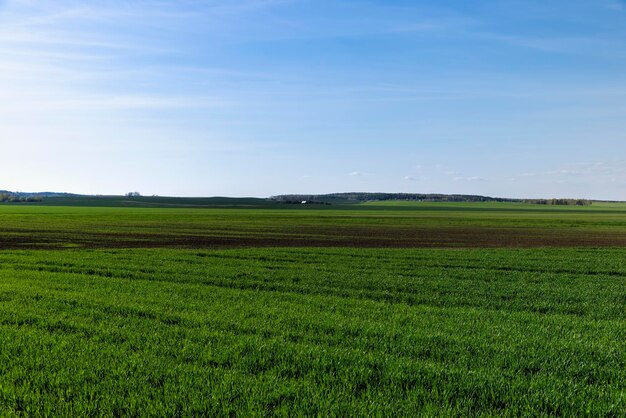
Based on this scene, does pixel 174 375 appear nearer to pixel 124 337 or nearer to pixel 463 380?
pixel 124 337

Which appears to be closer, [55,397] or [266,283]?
[55,397]

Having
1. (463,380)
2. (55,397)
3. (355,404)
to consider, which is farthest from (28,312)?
(463,380)

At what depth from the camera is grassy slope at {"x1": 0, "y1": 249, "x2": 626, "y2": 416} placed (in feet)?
26.5

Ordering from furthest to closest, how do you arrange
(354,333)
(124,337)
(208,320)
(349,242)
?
(349,242) < (208,320) < (354,333) < (124,337)

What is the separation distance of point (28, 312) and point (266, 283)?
29.7 feet

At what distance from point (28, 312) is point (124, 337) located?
4.15 m

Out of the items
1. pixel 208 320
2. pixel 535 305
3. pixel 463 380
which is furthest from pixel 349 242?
pixel 463 380

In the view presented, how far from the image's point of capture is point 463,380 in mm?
8914

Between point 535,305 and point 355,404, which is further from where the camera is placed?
point 535,305

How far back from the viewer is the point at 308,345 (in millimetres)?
10945

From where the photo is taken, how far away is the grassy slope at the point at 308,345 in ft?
26.5

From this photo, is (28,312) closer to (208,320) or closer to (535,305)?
(208,320)

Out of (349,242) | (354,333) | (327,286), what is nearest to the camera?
(354,333)

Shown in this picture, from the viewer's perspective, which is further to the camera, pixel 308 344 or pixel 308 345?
pixel 308 344
